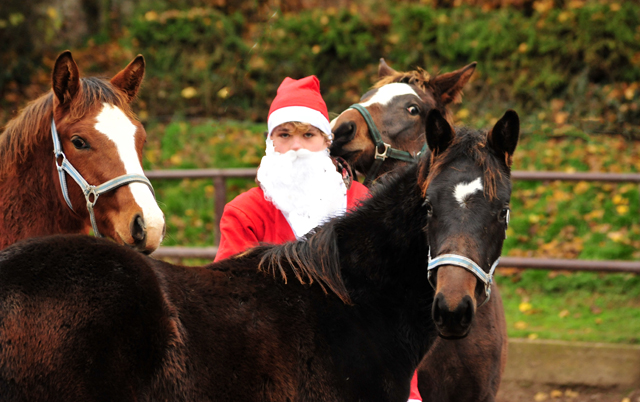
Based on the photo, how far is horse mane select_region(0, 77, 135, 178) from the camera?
2893mm

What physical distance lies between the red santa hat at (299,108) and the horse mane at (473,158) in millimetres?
824

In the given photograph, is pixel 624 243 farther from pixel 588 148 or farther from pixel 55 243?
pixel 55 243

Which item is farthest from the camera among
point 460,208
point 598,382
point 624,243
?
point 624,243

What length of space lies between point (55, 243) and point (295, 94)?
150 cm

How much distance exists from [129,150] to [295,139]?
77cm

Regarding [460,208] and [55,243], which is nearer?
[55,243]

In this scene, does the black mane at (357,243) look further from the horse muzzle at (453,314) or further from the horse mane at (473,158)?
the horse muzzle at (453,314)

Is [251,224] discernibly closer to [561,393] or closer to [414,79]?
[414,79]

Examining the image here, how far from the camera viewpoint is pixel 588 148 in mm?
8719

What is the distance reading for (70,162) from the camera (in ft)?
9.29

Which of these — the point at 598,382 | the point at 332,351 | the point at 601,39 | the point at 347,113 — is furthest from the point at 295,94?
the point at 601,39

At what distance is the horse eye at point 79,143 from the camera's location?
2.83 meters

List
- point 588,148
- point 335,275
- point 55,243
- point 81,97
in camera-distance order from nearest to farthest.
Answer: point 55,243
point 335,275
point 81,97
point 588,148

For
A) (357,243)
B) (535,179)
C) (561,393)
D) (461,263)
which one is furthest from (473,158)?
(535,179)
